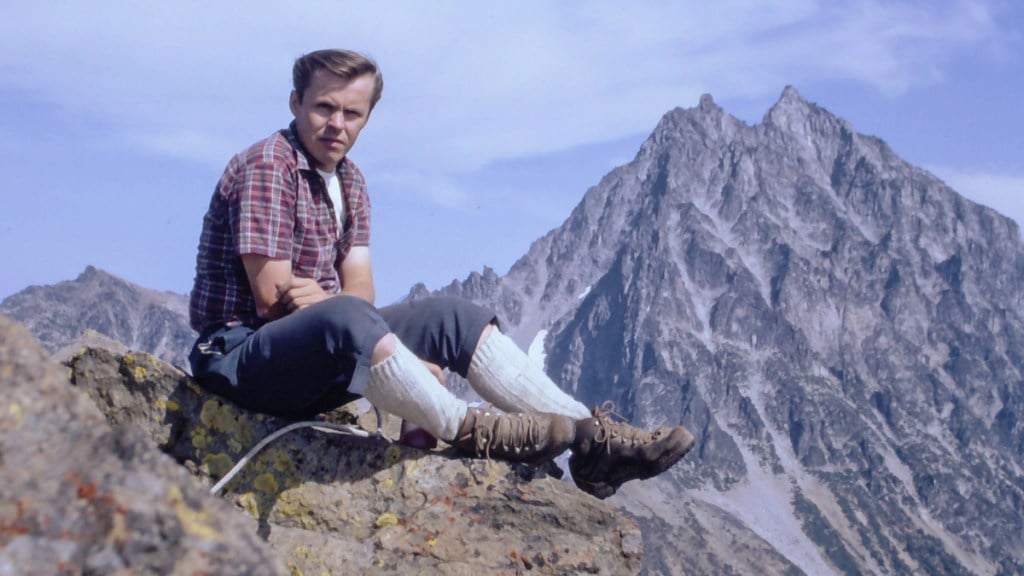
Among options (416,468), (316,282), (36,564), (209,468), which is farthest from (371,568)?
(36,564)

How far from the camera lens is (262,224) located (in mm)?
7602

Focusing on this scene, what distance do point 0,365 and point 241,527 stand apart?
1.19m

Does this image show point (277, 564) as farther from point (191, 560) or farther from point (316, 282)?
point (316, 282)

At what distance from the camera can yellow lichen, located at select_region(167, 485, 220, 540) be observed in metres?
3.13

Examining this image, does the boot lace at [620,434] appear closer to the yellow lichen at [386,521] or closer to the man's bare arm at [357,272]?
the yellow lichen at [386,521]

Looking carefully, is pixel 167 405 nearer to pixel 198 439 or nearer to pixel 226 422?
pixel 198 439

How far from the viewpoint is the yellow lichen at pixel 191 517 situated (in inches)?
123

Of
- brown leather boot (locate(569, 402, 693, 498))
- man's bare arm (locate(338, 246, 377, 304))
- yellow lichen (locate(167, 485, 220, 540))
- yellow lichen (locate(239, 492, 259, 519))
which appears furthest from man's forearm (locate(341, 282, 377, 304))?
yellow lichen (locate(167, 485, 220, 540))

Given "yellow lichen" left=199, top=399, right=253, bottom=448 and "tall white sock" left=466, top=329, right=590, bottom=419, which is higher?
"tall white sock" left=466, top=329, right=590, bottom=419

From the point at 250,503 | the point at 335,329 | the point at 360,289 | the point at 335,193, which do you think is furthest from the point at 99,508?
the point at 360,289

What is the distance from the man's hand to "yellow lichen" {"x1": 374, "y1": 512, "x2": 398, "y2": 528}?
5.80 ft

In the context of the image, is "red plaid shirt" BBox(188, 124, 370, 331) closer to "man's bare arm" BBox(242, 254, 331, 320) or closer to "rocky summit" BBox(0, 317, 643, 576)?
"man's bare arm" BBox(242, 254, 331, 320)

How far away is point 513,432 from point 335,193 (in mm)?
2566

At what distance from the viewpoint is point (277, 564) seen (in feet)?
10.4
